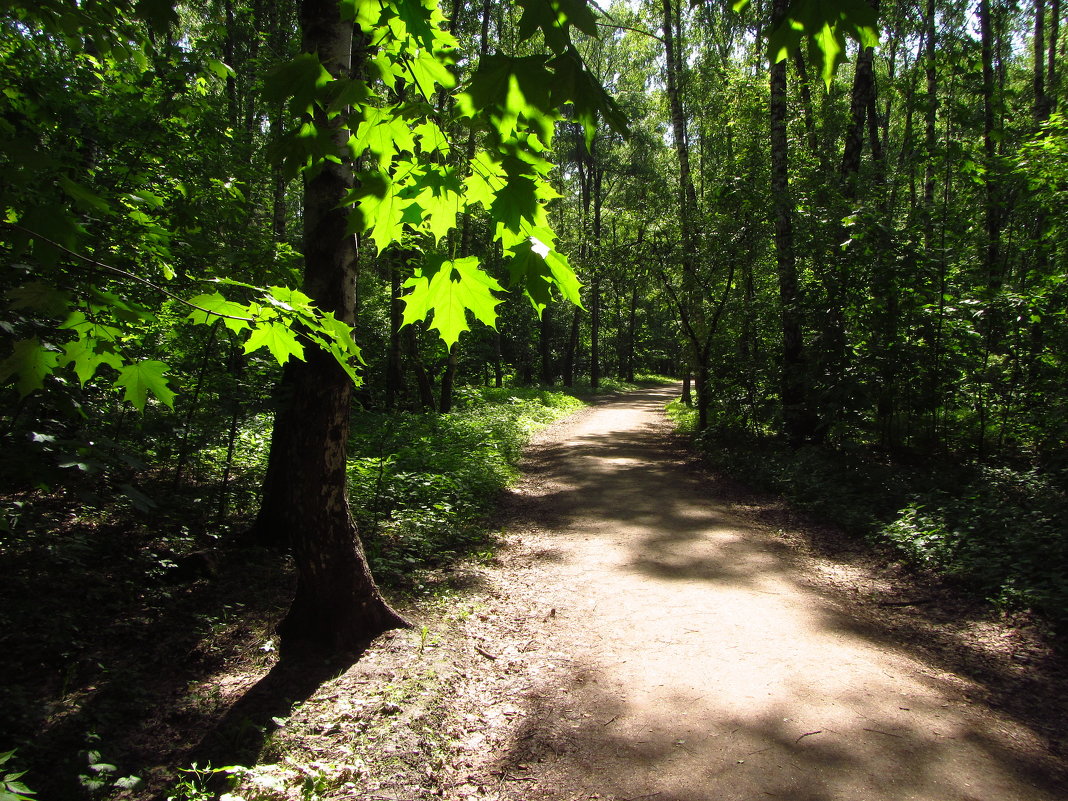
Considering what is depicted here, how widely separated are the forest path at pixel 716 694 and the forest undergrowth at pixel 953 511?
3.48ft

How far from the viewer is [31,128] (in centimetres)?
375

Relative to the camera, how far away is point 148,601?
163 inches

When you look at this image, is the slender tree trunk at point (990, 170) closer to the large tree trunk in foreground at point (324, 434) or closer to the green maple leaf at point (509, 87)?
the large tree trunk in foreground at point (324, 434)

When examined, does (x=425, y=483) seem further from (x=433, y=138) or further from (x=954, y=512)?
(x=954, y=512)

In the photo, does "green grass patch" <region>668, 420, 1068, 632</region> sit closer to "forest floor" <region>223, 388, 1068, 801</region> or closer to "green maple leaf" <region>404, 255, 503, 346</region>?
"forest floor" <region>223, 388, 1068, 801</region>

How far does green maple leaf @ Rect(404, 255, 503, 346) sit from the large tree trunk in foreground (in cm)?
184

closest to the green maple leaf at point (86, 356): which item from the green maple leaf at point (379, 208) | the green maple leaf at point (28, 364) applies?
the green maple leaf at point (28, 364)

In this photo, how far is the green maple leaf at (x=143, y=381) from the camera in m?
1.92

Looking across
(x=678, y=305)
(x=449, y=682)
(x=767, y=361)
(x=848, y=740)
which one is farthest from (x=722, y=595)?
(x=678, y=305)

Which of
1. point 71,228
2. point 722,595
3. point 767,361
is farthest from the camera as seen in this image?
point 767,361

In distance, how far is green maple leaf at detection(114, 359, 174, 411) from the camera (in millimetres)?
1917

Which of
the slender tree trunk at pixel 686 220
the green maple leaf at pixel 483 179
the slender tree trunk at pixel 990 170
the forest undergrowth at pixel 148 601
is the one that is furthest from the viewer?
the slender tree trunk at pixel 686 220

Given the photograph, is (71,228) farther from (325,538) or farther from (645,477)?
(645,477)

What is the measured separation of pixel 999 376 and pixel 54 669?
10.4m
